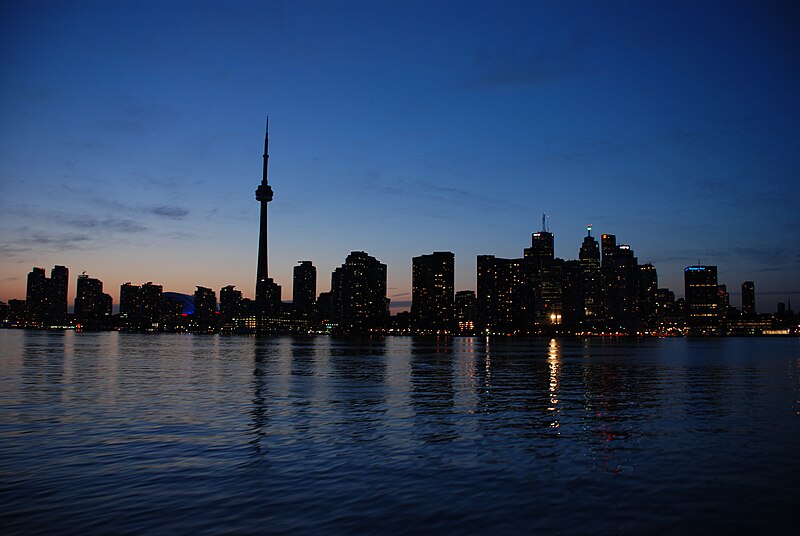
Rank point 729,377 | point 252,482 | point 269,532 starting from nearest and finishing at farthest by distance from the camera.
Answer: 1. point 269,532
2. point 252,482
3. point 729,377

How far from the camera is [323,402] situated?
41938mm

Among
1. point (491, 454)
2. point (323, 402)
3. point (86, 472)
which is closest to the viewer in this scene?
point (86, 472)

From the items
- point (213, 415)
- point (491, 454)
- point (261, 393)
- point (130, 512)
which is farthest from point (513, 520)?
point (261, 393)

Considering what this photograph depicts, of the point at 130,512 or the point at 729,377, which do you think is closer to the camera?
the point at 130,512

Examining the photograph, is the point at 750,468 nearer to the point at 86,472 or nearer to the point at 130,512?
the point at 130,512

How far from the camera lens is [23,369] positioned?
72188 millimetres

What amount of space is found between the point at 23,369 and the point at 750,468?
75424 millimetres

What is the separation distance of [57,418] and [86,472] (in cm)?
1485

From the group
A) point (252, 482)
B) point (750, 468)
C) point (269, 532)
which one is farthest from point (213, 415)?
point (750, 468)

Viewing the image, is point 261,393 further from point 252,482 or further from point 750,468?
point 750,468

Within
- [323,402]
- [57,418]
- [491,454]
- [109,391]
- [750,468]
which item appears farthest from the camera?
[109,391]

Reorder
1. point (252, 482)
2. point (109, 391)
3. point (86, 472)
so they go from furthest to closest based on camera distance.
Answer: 1. point (109, 391)
2. point (86, 472)
3. point (252, 482)

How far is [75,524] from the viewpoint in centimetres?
1533

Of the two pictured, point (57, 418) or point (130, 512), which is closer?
point (130, 512)
